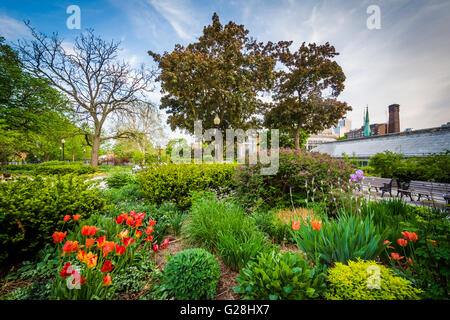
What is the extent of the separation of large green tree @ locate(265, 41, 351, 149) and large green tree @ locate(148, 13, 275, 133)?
4.23 metres

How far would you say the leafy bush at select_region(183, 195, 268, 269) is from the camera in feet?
6.45

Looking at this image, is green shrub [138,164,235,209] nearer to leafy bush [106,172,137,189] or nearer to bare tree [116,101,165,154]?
leafy bush [106,172,137,189]

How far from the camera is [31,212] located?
2027 mm

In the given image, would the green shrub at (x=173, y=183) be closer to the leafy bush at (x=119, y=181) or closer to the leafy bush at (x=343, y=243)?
the leafy bush at (x=343, y=243)

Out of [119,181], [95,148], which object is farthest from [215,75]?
[95,148]

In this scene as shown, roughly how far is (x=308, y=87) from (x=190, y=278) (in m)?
20.7

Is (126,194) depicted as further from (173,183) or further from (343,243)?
(343,243)

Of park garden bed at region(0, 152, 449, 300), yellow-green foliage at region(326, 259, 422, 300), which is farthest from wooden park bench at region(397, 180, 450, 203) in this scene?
yellow-green foliage at region(326, 259, 422, 300)

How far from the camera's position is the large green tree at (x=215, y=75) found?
11664 millimetres

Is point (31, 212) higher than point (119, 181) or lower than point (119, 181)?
higher

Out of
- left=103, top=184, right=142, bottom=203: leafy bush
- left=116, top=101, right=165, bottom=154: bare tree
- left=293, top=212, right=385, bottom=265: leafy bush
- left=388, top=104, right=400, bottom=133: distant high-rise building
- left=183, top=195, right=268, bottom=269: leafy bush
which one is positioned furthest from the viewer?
left=388, top=104, right=400, bottom=133: distant high-rise building
